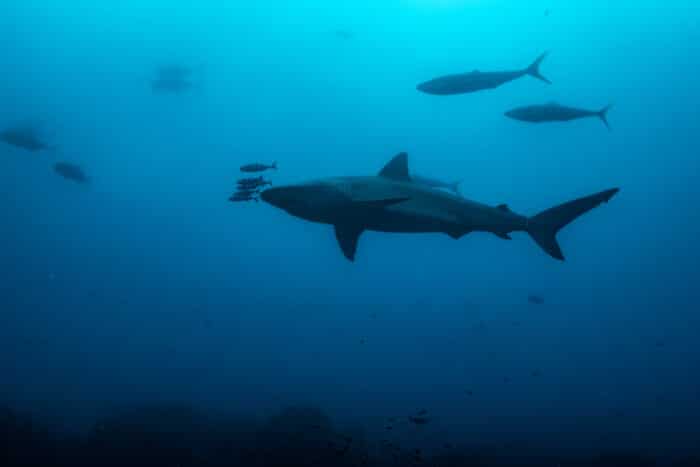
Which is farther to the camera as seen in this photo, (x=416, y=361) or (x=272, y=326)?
(x=272, y=326)

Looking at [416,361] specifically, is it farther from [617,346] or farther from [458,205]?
[458,205]

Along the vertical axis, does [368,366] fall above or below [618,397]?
above

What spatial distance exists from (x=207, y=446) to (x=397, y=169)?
1187 centimetres

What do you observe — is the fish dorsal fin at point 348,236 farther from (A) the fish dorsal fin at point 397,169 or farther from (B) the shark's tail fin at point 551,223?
(B) the shark's tail fin at point 551,223

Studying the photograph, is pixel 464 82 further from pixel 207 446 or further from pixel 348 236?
pixel 207 446

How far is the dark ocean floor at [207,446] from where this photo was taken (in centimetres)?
1308

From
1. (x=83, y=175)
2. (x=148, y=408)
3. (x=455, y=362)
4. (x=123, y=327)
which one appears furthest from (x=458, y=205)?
(x=123, y=327)

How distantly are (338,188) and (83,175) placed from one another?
1304cm

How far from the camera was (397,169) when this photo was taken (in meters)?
6.60

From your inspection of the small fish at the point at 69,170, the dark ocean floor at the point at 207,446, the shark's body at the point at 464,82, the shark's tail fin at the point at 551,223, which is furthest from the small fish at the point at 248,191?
the small fish at the point at 69,170

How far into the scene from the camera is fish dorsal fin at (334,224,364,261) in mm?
6227

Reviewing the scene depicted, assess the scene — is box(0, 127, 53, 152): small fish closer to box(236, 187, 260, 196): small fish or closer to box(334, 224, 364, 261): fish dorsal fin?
box(236, 187, 260, 196): small fish

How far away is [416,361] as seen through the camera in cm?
4869

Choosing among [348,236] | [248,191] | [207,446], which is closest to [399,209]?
[348,236]
